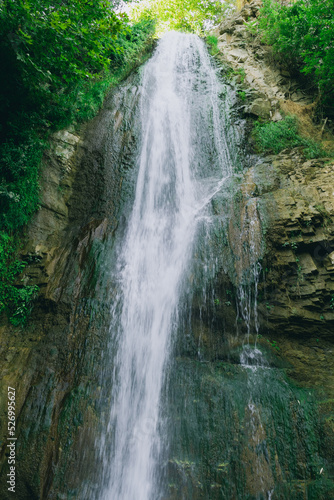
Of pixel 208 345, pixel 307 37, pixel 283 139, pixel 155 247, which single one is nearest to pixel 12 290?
pixel 155 247

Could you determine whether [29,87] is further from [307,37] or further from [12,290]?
[307,37]

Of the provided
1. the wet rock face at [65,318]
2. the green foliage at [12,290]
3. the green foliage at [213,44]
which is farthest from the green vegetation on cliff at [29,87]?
the green foliage at [213,44]

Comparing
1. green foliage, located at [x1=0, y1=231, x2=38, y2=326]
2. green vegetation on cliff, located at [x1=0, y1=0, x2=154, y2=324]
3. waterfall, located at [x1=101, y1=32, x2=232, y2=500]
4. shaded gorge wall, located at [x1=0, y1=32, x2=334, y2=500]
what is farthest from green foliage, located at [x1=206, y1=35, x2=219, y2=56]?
green foliage, located at [x1=0, y1=231, x2=38, y2=326]

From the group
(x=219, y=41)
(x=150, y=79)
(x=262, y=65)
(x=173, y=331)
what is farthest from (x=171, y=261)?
(x=219, y=41)

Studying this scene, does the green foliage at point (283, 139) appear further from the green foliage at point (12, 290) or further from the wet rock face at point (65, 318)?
the green foliage at point (12, 290)

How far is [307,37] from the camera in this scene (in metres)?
8.04

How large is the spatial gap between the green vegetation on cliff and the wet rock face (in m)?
0.31

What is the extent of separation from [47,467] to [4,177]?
523cm

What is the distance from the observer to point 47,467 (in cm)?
364

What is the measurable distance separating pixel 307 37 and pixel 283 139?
136 inches

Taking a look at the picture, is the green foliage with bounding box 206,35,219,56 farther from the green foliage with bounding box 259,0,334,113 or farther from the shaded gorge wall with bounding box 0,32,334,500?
the shaded gorge wall with bounding box 0,32,334,500

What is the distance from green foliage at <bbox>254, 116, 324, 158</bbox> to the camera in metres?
6.84

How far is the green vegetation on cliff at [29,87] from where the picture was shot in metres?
5.10

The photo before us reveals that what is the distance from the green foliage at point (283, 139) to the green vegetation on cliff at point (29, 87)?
4.38m
